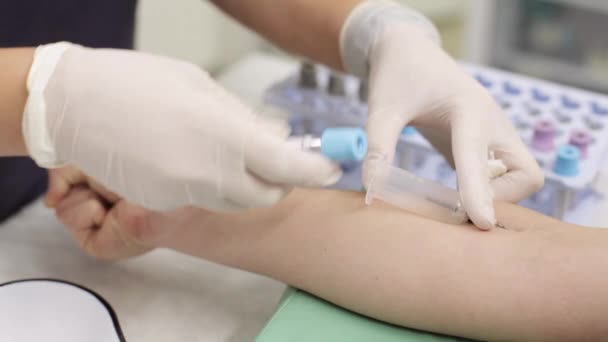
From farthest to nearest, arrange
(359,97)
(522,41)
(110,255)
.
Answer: (522,41), (359,97), (110,255)

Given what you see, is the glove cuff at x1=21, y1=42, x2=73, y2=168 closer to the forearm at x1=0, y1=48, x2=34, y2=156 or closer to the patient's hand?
the forearm at x1=0, y1=48, x2=34, y2=156

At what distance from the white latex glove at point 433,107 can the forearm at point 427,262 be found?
0.13 ft

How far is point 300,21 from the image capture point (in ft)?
3.53

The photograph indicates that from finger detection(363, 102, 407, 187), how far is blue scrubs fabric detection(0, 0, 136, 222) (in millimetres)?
489

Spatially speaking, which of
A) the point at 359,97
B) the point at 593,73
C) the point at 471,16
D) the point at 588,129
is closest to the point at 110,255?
the point at 359,97

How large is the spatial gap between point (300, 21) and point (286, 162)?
51cm

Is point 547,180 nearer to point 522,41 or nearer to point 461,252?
point 461,252

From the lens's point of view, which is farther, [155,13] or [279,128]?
[155,13]

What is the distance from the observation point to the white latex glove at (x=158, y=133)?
→ 0.62 m

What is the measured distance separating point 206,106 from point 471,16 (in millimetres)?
1798

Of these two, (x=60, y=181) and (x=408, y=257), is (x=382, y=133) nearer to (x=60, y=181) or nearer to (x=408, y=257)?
(x=408, y=257)

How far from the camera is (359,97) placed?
116cm

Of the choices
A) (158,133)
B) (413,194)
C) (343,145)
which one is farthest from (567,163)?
(158,133)

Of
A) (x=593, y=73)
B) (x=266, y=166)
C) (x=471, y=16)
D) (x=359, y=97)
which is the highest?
(x=266, y=166)
